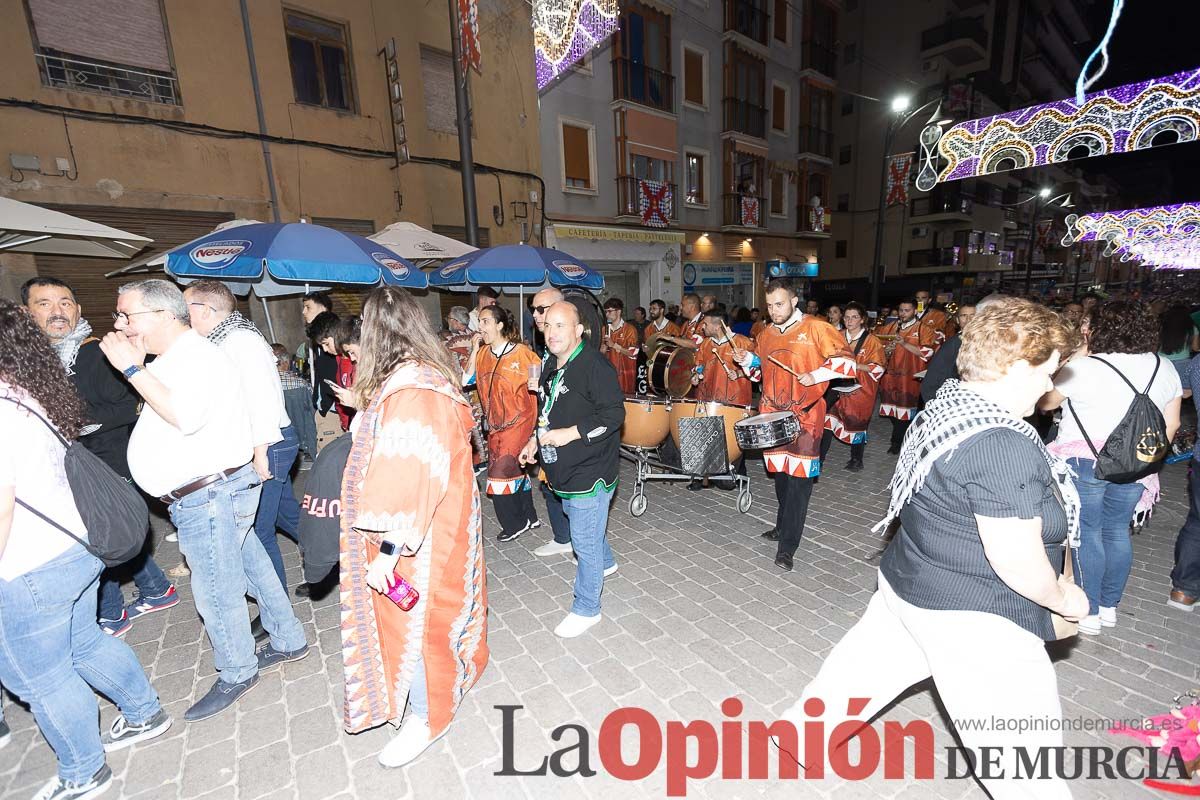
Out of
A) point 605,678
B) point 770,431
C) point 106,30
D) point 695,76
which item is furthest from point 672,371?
point 695,76

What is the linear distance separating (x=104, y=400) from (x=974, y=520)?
4.97 meters

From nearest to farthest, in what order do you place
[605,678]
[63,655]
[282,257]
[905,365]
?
[63,655] → [605,678] → [282,257] → [905,365]

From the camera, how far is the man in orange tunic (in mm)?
7570

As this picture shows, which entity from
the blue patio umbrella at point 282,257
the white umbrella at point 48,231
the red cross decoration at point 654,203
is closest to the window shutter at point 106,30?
the white umbrella at point 48,231

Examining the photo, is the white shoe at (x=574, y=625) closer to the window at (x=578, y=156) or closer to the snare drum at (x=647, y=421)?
the snare drum at (x=647, y=421)

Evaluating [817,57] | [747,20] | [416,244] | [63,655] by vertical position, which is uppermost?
[817,57]

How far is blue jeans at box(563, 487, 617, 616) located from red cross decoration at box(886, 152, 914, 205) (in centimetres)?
2131

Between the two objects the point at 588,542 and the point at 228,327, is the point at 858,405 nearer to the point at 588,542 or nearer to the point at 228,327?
the point at 588,542

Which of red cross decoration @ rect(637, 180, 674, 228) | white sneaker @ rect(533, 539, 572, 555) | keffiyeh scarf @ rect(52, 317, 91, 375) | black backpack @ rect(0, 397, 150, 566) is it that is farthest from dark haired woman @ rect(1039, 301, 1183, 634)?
red cross decoration @ rect(637, 180, 674, 228)

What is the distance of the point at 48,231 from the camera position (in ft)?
15.1

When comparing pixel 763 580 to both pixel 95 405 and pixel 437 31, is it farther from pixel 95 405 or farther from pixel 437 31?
pixel 437 31

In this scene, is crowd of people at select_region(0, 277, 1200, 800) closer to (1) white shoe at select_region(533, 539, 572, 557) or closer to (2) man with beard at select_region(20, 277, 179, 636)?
(2) man with beard at select_region(20, 277, 179, 636)

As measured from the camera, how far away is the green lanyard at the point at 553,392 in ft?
11.2

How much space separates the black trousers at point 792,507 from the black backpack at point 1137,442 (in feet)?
5.87
